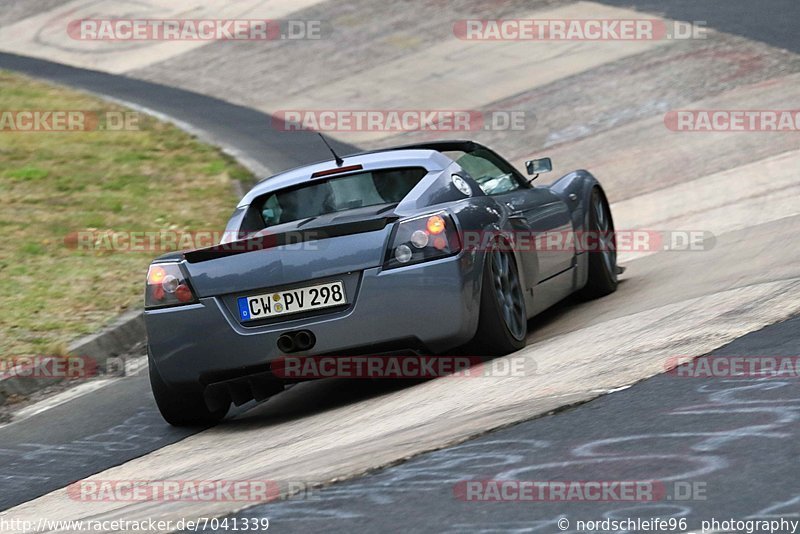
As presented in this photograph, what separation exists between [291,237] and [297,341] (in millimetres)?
498

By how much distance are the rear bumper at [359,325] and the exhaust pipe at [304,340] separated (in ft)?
0.08

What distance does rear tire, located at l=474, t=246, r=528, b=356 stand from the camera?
22.9 feet

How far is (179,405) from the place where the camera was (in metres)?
7.12

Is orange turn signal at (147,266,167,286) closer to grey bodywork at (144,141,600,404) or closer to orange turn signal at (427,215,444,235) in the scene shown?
grey bodywork at (144,141,600,404)

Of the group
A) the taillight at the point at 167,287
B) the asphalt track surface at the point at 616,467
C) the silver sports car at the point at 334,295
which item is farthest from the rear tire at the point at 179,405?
the asphalt track surface at the point at 616,467

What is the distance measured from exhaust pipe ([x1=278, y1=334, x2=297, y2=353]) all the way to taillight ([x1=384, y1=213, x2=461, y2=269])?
561mm

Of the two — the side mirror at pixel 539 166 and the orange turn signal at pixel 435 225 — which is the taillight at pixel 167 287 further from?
the side mirror at pixel 539 166

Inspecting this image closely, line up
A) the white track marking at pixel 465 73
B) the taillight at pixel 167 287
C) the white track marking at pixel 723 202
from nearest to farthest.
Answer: the taillight at pixel 167 287, the white track marking at pixel 723 202, the white track marking at pixel 465 73

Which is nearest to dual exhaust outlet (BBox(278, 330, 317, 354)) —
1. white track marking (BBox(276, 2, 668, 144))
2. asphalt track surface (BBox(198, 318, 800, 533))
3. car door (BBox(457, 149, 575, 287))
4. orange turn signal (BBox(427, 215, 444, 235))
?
Answer: orange turn signal (BBox(427, 215, 444, 235))

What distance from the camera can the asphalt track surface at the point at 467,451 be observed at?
4.31 metres

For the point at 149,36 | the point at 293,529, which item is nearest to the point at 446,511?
the point at 293,529

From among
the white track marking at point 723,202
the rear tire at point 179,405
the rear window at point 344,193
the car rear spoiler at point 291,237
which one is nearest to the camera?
the car rear spoiler at point 291,237

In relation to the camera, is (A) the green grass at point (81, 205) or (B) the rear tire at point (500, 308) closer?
(B) the rear tire at point (500, 308)

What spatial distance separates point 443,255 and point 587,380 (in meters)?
1.07
